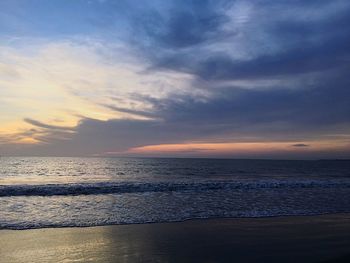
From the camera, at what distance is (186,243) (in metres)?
9.70

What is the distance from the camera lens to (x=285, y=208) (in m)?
16.8

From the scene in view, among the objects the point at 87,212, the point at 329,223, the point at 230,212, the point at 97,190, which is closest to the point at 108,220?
the point at 87,212

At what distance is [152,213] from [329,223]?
7261mm

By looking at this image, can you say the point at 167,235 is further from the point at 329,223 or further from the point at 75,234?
the point at 329,223

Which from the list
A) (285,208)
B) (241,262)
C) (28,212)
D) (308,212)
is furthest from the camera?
(285,208)

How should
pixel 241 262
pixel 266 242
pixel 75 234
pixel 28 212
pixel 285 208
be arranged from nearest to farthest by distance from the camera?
pixel 241 262, pixel 266 242, pixel 75 234, pixel 28 212, pixel 285 208

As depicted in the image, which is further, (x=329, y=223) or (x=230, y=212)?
(x=230, y=212)

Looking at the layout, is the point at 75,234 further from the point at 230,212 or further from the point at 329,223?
the point at 329,223

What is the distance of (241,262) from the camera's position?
318 inches

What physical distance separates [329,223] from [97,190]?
16.1 m

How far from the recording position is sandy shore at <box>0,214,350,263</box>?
8.39 meters

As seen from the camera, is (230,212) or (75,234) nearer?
(75,234)

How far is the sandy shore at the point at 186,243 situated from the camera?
8.39m

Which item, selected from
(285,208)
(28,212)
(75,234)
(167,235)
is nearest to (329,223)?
(285,208)
